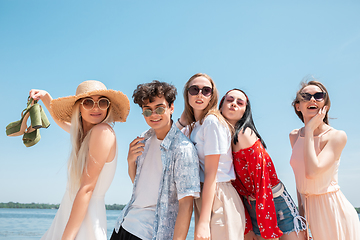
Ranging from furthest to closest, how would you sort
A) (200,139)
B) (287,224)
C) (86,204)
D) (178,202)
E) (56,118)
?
(56,118), (287,224), (200,139), (178,202), (86,204)

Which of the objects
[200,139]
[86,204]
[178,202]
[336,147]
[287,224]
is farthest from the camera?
[336,147]

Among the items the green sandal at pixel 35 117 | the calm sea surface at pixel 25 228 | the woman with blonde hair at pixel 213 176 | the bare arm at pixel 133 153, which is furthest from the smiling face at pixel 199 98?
the calm sea surface at pixel 25 228

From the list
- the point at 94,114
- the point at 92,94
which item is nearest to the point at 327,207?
the point at 94,114

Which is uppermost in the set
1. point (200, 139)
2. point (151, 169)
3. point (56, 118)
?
point (56, 118)

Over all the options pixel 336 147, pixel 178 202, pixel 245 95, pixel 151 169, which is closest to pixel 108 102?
pixel 151 169

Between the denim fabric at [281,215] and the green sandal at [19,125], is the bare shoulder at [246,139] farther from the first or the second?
the green sandal at [19,125]

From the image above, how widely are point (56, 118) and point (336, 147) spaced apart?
14.0 ft

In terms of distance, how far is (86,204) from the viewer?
285 cm

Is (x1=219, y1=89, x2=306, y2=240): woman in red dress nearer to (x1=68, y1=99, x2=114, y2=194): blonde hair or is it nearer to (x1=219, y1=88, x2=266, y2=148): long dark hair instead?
(x1=219, y1=88, x2=266, y2=148): long dark hair

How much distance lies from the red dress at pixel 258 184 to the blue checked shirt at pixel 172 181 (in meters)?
0.82

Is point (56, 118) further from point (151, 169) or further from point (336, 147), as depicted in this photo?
point (336, 147)

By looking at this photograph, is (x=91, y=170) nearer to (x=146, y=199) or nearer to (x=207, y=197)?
(x=146, y=199)

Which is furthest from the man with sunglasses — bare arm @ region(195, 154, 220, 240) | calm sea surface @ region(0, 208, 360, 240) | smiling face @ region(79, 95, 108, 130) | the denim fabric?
calm sea surface @ region(0, 208, 360, 240)

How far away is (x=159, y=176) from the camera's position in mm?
3170
